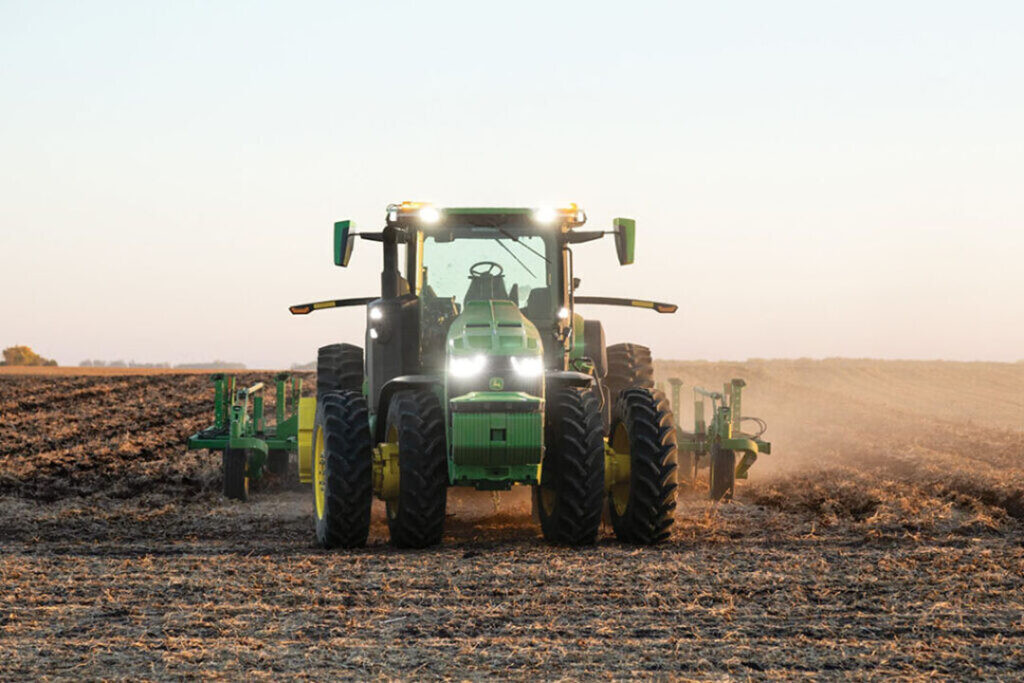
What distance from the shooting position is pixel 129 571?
9.08m

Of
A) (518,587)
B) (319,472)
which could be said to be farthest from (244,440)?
(518,587)

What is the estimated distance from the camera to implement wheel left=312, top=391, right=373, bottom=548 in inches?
378

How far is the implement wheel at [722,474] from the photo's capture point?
13.5 m

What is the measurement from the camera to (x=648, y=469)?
9.59m

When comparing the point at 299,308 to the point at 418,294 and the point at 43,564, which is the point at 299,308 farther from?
the point at 43,564

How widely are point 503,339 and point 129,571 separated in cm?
352

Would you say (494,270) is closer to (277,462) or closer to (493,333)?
(493,333)

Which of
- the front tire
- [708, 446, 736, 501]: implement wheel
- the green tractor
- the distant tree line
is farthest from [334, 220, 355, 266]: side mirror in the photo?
the distant tree line

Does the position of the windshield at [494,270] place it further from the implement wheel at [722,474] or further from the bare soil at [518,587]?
the implement wheel at [722,474]

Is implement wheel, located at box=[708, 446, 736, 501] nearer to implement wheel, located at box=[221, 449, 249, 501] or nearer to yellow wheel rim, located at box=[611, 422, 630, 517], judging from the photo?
yellow wheel rim, located at box=[611, 422, 630, 517]

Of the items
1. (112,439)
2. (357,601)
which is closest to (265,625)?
(357,601)

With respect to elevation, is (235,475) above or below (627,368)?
below

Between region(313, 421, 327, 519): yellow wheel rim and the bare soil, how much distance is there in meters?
0.38

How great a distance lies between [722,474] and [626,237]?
13.9 ft
